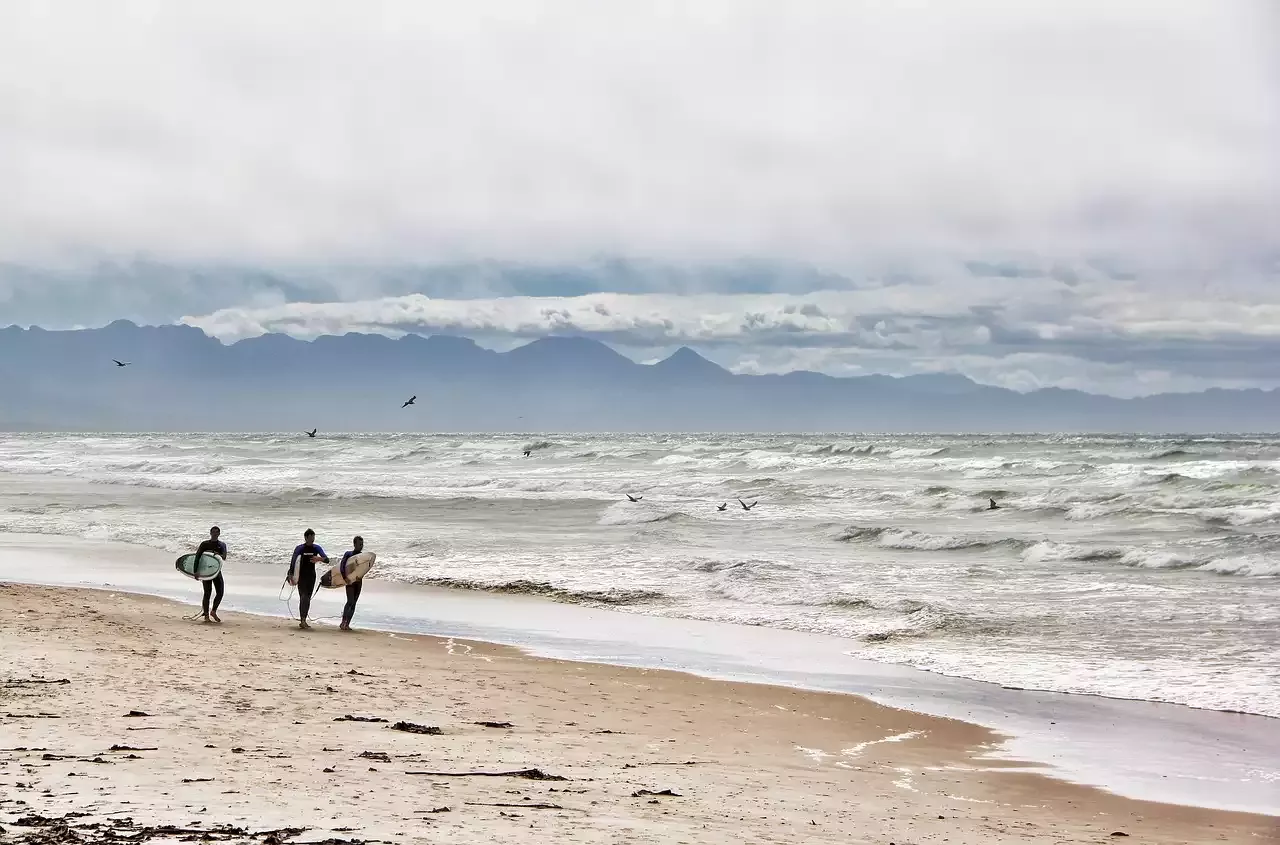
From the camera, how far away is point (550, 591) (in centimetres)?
2203

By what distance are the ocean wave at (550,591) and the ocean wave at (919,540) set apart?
9.26 meters

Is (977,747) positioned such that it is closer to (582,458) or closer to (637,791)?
(637,791)

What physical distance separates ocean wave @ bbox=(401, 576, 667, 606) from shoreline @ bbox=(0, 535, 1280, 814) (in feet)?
1.88

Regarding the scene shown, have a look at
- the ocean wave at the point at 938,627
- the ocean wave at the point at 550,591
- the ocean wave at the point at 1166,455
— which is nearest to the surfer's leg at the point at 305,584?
the ocean wave at the point at 550,591

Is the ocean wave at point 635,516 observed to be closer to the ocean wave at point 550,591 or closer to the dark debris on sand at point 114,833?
the ocean wave at point 550,591

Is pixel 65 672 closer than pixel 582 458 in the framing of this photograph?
Yes

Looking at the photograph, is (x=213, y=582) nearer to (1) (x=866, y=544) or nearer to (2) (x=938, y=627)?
(2) (x=938, y=627)

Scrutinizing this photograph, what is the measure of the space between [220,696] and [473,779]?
12.9 ft

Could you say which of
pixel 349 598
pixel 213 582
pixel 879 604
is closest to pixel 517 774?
pixel 349 598

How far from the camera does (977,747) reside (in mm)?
11070

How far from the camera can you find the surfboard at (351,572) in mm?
17938

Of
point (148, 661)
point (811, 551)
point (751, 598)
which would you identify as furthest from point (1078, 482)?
point (148, 661)

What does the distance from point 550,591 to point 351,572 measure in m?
4.94

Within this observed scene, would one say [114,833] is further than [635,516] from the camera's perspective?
No
